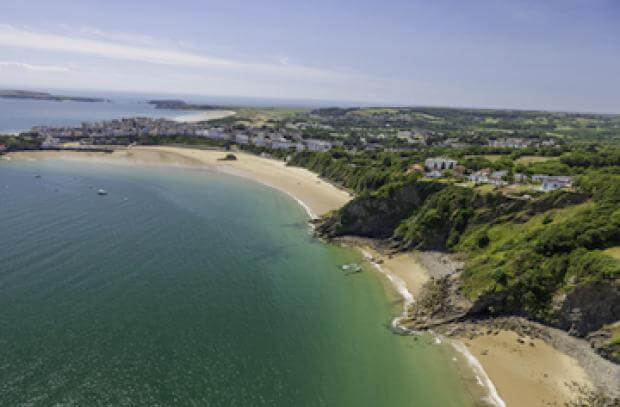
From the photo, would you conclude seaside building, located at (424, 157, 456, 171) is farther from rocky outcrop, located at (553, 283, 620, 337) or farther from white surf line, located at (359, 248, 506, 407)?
rocky outcrop, located at (553, 283, 620, 337)

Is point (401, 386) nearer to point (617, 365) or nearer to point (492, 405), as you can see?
point (492, 405)

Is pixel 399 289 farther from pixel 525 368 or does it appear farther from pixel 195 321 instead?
pixel 195 321

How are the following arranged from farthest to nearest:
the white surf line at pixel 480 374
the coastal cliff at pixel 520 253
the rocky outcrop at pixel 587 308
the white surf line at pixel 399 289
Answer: the white surf line at pixel 399 289, the coastal cliff at pixel 520 253, the rocky outcrop at pixel 587 308, the white surf line at pixel 480 374

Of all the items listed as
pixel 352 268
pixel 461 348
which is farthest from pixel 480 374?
pixel 352 268

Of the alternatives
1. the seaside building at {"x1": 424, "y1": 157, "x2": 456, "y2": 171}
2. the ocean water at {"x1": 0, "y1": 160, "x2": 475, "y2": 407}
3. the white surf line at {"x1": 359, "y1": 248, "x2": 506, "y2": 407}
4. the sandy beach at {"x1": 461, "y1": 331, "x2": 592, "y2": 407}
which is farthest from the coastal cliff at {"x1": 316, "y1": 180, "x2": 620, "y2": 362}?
the seaside building at {"x1": 424, "y1": 157, "x2": 456, "y2": 171}

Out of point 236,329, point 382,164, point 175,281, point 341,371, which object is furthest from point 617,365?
point 382,164

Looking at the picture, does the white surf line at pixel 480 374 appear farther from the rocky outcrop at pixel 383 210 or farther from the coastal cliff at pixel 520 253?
the rocky outcrop at pixel 383 210

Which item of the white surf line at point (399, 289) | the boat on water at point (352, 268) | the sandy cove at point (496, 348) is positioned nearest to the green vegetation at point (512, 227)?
the sandy cove at point (496, 348)
